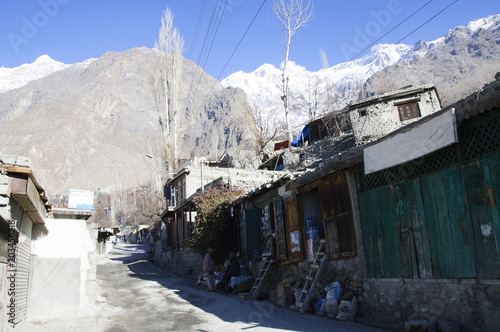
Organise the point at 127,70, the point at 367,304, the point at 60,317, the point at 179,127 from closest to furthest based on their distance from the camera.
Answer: the point at 367,304
the point at 60,317
the point at 179,127
the point at 127,70

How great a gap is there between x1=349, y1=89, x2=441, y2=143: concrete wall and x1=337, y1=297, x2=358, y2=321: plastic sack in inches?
455

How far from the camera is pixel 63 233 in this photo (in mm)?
12859

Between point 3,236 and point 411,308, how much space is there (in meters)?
7.52

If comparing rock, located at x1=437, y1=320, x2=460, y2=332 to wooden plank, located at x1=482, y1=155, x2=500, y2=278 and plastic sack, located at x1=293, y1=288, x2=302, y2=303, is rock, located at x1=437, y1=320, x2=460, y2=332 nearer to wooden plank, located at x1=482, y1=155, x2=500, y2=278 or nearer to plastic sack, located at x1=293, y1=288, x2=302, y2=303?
wooden plank, located at x1=482, y1=155, x2=500, y2=278

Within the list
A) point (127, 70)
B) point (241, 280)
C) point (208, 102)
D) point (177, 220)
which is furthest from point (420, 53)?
point (241, 280)

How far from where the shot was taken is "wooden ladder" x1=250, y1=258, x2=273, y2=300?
40.9 ft

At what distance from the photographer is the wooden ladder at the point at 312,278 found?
31.7ft

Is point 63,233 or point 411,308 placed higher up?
point 63,233

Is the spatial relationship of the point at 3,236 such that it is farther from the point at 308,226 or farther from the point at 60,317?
the point at 308,226

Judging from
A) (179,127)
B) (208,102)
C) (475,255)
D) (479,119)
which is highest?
(208,102)

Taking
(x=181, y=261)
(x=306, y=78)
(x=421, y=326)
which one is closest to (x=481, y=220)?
(x=421, y=326)

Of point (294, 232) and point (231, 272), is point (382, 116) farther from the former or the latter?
point (231, 272)

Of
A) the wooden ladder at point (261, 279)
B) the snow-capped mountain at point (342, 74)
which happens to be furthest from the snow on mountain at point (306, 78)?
the wooden ladder at point (261, 279)

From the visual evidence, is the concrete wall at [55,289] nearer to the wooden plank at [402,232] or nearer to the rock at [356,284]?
the rock at [356,284]
